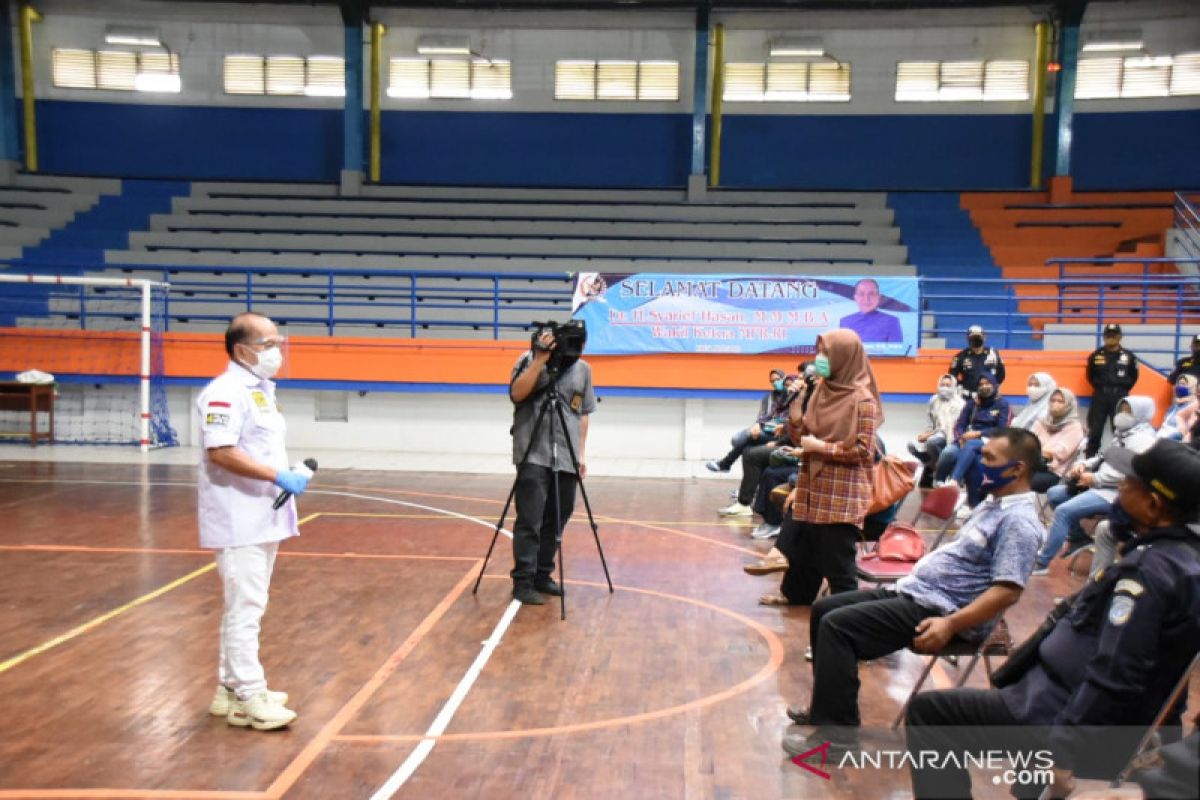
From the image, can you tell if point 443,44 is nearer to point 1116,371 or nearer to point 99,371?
point 99,371

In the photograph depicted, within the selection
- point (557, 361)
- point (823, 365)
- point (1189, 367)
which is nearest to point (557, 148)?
point (1189, 367)

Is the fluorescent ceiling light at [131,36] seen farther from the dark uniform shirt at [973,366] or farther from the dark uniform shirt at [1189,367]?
the dark uniform shirt at [1189,367]

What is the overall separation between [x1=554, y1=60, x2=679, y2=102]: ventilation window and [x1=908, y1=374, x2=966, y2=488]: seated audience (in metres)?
11.5

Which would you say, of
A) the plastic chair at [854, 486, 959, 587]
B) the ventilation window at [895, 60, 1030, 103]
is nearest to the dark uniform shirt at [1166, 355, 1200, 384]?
the plastic chair at [854, 486, 959, 587]

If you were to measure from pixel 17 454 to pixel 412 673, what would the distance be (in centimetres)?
1100

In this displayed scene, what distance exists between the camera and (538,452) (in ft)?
20.8

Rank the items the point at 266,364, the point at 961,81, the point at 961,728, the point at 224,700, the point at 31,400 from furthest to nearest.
Answer: the point at 961,81, the point at 31,400, the point at 224,700, the point at 266,364, the point at 961,728

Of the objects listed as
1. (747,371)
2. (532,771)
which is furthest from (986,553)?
(747,371)

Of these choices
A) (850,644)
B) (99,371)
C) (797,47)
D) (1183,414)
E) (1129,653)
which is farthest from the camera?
(797,47)

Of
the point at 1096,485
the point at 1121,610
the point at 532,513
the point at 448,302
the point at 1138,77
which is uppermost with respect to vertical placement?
the point at 1138,77

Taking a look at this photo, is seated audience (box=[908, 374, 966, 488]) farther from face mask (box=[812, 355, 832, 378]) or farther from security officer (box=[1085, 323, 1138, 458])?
face mask (box=[812, 355, 832, 378])

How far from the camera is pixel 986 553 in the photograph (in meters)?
3.94

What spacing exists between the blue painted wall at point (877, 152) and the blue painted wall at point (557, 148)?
0.02 m

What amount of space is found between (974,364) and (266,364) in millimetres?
9733
